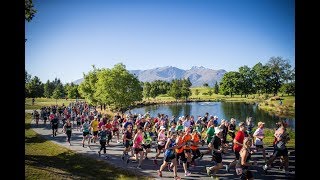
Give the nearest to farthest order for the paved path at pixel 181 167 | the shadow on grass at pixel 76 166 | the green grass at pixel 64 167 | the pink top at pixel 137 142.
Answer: the paved path at pixel 181 167, the green grass at pixel 64 167, the shadow on grass at pixel 76 166, the pink top at pixel 137 142

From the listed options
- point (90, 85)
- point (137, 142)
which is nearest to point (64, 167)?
point (137, 142)

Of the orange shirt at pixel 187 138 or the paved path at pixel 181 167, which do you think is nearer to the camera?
the paved path at pixel 181 167

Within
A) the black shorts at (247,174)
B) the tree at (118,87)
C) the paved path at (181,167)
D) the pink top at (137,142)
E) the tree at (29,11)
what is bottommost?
the paved path at (181,167)

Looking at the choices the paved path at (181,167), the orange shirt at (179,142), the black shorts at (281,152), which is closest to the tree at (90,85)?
the paved path at (181,167)

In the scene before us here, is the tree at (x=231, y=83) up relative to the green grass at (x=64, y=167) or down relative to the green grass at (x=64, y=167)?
up

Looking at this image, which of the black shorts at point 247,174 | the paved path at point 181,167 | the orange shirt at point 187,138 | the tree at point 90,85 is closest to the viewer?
the black shorts at point 247,174

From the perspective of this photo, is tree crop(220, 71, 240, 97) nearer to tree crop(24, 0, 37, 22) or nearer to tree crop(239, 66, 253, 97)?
tree crop(239, 66, 253, 97)

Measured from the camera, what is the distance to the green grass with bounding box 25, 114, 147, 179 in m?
11.0

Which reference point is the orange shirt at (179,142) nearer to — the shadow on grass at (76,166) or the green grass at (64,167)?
the green grass at (64,167)

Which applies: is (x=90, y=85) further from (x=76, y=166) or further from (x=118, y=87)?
(x=76, y=166)

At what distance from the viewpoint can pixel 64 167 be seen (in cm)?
1223

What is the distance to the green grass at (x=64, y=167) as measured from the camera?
11.0 meters
